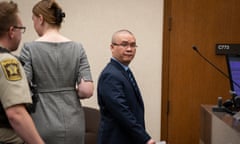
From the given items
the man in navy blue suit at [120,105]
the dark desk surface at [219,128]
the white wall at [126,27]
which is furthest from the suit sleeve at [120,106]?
the white wall at [126,27]

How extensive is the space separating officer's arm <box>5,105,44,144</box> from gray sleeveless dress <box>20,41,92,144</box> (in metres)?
0.36

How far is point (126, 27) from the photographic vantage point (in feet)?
11.4

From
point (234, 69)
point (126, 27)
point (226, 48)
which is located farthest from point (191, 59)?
point (234, 69)

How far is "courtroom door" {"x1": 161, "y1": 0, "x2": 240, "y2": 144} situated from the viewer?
3.39 meters

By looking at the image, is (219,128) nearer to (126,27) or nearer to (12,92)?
(12,92)

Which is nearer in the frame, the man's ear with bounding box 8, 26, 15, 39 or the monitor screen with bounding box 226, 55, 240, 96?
the man's ear with bounding box 8, 26, 15, 39

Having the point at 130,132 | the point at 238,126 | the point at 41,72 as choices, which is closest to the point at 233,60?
the point at 238,126

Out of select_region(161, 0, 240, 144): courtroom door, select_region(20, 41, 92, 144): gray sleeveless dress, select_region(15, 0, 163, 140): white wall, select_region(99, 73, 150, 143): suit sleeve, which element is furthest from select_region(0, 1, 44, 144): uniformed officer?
select_region(161, 0, 240, 144): courtroom door

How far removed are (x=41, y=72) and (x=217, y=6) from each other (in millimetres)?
2065

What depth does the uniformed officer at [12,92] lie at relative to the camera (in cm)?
150

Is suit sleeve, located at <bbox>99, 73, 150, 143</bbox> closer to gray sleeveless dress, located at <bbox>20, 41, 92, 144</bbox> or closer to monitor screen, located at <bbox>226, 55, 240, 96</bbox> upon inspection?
gray sleeveless dress, located at <bbox>20, 41, 92, 144</bbox>

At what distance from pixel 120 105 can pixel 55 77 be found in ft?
1.40

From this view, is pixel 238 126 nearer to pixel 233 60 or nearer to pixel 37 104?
pixel 233 60

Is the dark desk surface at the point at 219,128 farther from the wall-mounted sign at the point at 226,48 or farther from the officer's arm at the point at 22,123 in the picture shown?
the wall-mounted sign at the point at 226,48
